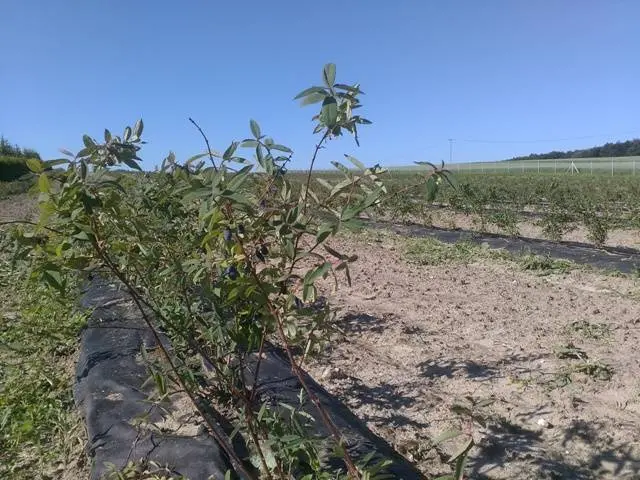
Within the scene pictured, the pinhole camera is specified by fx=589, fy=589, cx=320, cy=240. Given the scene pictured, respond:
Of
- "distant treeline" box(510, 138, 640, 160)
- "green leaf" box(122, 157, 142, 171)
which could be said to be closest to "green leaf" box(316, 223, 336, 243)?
"green leaf" box(122, 157, 142, 171)

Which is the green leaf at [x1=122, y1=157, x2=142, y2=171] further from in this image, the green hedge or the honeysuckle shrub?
the green hedge

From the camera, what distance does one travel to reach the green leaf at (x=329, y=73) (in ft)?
3.88

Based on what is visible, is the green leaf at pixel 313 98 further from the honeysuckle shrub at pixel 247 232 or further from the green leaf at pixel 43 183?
the green leaf at pixel 43 183

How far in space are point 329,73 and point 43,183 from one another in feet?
2.14

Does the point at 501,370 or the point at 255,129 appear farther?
the point at 501,370

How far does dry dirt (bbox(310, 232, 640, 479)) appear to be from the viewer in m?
2.46

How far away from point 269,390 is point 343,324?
65.8 inches

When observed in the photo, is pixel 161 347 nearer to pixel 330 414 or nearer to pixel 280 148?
pixel 280 148

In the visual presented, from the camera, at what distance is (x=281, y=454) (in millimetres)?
1553

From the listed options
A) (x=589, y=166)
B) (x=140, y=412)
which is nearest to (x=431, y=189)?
(x=140, y=412)

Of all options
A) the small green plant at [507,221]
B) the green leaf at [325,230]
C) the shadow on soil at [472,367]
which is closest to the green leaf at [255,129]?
the green leaf at [325,230]

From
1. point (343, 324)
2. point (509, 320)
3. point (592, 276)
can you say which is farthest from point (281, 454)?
point (592, 276)

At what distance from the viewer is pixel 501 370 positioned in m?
3.32

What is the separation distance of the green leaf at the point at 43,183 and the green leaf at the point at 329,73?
63 centimetres
